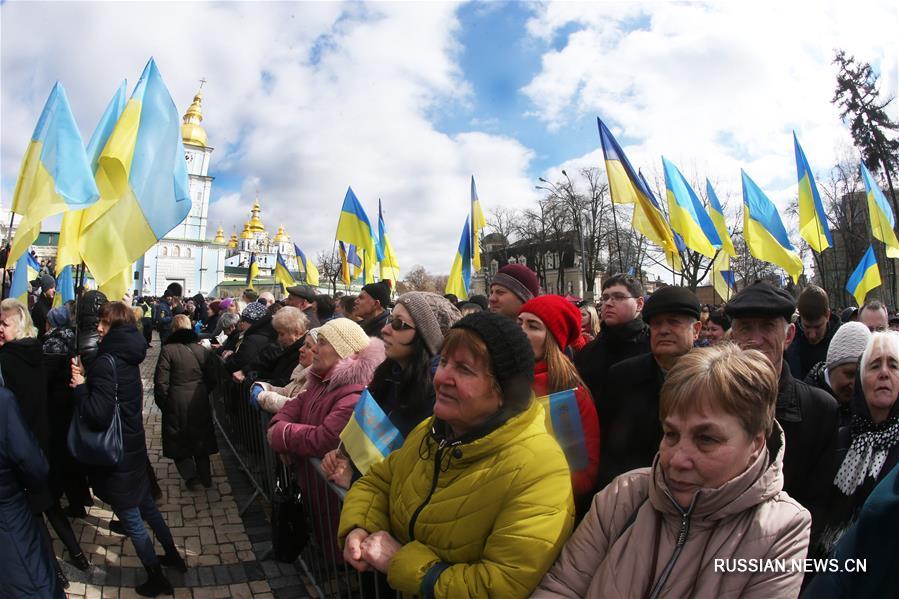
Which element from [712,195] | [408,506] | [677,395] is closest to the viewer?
[677,395]

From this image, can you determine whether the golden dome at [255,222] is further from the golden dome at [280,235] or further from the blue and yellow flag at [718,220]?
the blue and yellow flag at [718,220]

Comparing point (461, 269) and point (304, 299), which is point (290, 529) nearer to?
point (304, 299)

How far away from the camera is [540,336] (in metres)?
2.91

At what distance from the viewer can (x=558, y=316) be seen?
9.63 feet

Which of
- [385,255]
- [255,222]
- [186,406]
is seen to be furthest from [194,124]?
[186,406]

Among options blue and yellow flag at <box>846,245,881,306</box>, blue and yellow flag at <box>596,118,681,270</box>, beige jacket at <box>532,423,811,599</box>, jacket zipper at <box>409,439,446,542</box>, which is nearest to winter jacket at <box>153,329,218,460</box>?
jacket zipper at <box>409,439,446,542</box>

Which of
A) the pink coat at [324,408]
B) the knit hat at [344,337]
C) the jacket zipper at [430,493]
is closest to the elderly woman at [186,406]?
the pink coat at [324,408]

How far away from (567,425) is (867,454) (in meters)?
1.21

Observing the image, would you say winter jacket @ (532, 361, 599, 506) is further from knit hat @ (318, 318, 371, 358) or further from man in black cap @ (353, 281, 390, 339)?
man in black cap @ (353, 281, 390, 339)

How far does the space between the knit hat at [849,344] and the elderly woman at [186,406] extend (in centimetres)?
542

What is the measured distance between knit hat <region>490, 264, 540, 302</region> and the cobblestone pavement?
2609mm

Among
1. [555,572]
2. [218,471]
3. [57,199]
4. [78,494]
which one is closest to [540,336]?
[555,572]

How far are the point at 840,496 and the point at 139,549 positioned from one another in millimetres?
4097

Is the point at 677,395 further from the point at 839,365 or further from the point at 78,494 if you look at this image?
the point at 78,494
